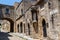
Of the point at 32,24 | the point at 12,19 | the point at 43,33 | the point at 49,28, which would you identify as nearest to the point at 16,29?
the point at 12,19

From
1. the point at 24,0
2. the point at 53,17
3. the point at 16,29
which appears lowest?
the point at 16,29

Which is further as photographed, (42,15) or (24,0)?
(24,0)

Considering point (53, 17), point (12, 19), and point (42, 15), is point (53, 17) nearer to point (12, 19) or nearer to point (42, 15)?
point (42, 15)

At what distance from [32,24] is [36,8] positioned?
215 centimetres

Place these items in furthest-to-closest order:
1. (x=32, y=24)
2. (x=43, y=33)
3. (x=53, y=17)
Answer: (x=32, y=24) → (x=43, y=33) → (x=53, y=17)

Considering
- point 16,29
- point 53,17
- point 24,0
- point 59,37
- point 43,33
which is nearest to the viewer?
point 59,37

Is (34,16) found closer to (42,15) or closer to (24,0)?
(42,15)

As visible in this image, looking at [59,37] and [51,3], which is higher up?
[51,3]

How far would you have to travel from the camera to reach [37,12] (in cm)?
1511

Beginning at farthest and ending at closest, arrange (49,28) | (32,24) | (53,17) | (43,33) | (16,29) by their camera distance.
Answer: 1. (16,29)
2. (32,24)
3. (43,33)
4. (49,28)
5. (53,17)

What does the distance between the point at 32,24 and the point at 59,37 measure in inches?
269

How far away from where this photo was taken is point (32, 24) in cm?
1614

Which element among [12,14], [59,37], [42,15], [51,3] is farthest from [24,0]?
[59,37]

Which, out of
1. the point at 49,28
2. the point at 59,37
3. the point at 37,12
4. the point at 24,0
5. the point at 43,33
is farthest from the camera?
the point at 24,0
